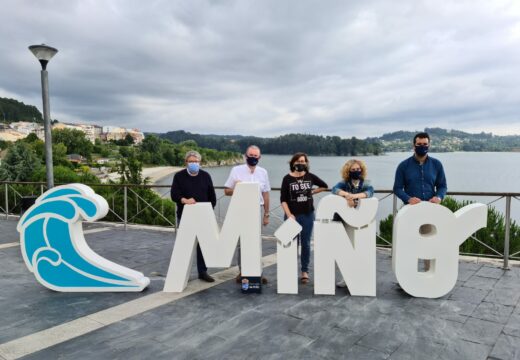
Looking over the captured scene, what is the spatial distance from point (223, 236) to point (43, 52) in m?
6.34

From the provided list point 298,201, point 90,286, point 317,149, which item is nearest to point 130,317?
point 90,286

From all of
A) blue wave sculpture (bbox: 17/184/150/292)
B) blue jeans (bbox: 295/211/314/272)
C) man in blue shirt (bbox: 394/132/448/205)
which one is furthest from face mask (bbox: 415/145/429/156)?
blue wave sculpture (bbox: 17/184/150/292)

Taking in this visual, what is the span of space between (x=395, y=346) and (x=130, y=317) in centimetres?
263

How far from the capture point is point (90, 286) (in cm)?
439

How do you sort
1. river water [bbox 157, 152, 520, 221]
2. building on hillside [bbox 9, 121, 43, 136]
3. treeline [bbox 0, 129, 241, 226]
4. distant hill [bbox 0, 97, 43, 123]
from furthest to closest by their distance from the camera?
distant hill [bbox 0, 97, 43, 123] < building on hillside [bbox 9, 121, 43, 136] < river water [bbox 157, 152, 520, 221] < treeline [bbox 0, 129, 241, 226]

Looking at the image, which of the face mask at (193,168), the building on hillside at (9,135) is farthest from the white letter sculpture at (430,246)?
the building on hillside at (9,135)

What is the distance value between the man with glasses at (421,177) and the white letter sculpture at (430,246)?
225mm

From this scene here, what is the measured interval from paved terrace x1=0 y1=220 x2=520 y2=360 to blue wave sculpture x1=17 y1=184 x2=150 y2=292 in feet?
0.51

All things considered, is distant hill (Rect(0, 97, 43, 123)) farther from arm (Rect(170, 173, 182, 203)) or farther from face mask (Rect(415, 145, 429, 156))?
face mask (Rect(415, 145, 429, 156))

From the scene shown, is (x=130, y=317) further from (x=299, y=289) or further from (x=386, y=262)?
(x=386, y=262)

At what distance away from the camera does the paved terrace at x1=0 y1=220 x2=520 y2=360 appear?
2959 mm

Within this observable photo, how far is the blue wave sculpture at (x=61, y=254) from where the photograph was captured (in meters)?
4.34

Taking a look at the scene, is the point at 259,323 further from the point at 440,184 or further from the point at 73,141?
the point at 73,141

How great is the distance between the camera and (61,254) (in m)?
4.37
